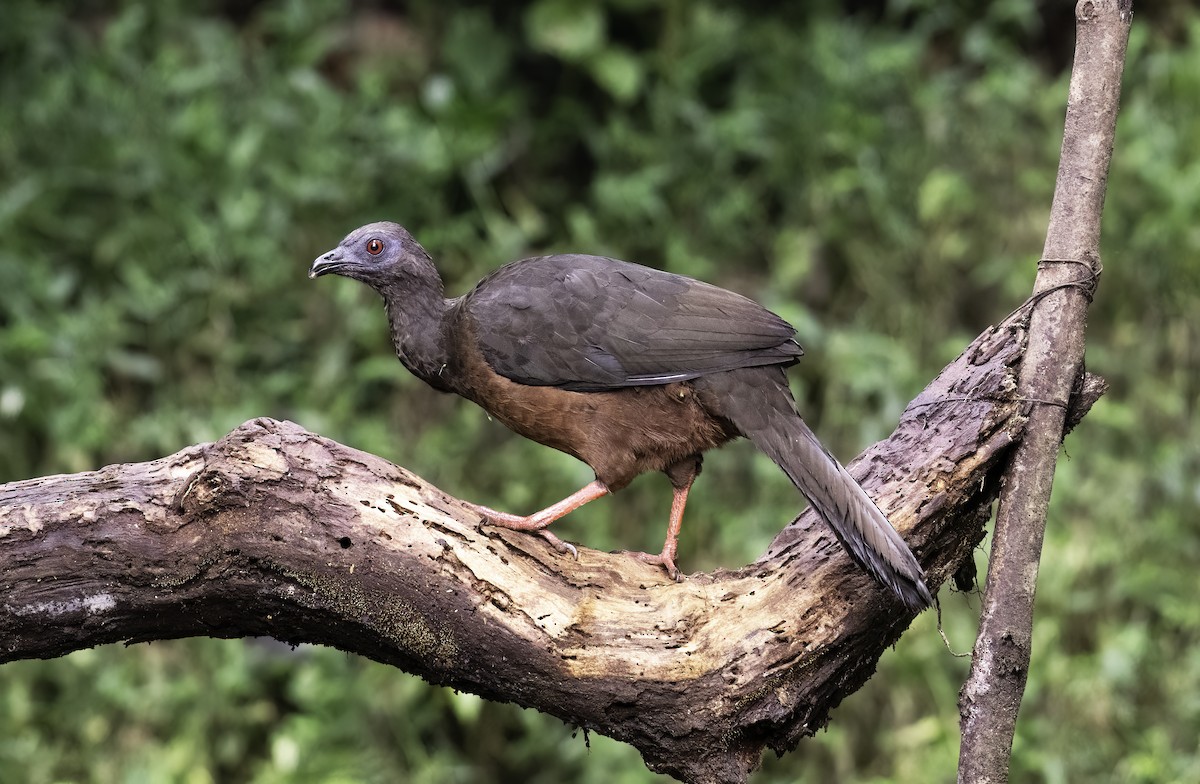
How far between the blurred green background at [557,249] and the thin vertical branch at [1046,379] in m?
2.13

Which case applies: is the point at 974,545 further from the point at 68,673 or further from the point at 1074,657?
the point at 68,673

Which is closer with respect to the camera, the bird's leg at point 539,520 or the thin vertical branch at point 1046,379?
the thin vertical branch at point 1046,379

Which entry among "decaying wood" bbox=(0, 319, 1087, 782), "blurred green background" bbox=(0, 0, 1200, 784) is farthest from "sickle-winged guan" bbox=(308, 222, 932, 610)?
"blurred green background" bbox=(0, 0, 1200, 784)

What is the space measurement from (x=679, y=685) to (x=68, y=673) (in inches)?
147

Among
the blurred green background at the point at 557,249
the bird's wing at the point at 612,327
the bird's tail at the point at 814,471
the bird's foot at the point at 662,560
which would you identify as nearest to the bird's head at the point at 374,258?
the bird's wing at the point at 612,327

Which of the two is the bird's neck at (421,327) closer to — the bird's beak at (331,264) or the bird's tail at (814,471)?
the bird's beak at (331,264)

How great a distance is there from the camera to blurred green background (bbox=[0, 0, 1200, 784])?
19.0ft

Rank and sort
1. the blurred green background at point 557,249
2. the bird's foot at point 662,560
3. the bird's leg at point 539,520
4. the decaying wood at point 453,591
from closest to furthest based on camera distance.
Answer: the decaying wood at point 453,591 < the bird's leg at point 539,520 < the bird's foot at point 662,560 < the blurred green background at point 557,249

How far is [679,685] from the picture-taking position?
3254 millimetres

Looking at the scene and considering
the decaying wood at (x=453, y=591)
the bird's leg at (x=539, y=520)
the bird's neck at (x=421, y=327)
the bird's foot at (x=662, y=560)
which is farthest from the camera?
the bird's neck at (x=421, y=327)

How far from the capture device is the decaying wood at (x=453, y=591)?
3133 mm

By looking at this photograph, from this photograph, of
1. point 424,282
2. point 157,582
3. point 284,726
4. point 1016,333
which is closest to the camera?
point 157,582

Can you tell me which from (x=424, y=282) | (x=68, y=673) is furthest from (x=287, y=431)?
(x=68, y=673)

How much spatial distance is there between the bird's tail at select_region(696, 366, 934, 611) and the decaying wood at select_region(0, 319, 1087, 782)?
0.20 m
